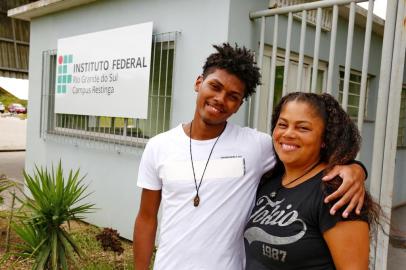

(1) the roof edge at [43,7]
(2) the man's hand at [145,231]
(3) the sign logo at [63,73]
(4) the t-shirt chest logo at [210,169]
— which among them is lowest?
(2) the man's hand at [145,231]

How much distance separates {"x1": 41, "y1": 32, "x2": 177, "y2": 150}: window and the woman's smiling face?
2.84 metres

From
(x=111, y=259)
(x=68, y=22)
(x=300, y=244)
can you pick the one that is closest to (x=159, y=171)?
(x=300, y=244)

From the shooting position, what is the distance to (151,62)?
14.8 feet

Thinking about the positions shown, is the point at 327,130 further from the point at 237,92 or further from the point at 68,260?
the point at 68,260

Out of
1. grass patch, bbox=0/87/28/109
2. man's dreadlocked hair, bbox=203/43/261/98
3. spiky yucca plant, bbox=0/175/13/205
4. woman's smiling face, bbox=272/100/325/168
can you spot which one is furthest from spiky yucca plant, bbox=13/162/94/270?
grass patch, bbox=0/87/28/109

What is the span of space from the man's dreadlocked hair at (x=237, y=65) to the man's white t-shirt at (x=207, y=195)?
25 cm

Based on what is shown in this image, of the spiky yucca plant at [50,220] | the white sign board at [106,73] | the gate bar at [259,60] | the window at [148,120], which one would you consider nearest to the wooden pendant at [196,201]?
the spiky yucca plant at [50,220]

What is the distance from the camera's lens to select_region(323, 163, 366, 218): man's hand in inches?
49.8

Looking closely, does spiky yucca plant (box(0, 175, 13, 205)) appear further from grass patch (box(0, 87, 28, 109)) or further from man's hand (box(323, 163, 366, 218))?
grass patch (box(0, 87, 28, 109))

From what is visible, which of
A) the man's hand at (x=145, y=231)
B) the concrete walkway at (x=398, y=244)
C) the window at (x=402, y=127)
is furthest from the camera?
the window at (x=402, y=127)

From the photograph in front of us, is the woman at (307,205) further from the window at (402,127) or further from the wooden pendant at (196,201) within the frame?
the window at (402,127)

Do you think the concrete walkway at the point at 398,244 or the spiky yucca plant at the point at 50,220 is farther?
the concrete walkway at the point at 398,244

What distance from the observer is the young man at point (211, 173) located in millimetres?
1669

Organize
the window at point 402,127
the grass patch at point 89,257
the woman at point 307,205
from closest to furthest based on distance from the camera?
the woman at point 307,205
the grass patch at point 89,257
the window at point 402,127
